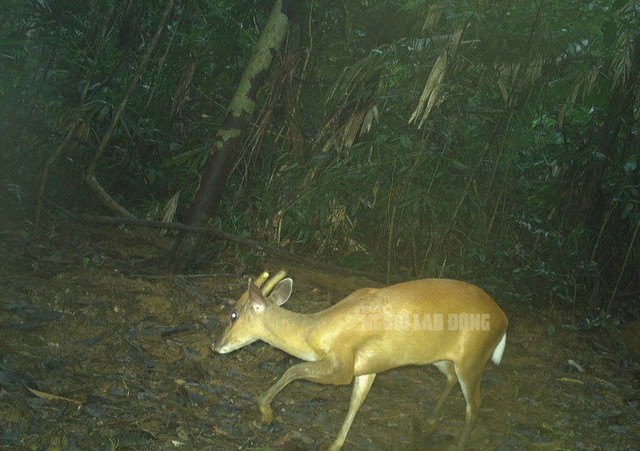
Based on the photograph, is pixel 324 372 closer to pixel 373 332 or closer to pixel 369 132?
pixel 373 332

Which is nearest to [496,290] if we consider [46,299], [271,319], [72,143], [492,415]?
[492,415]

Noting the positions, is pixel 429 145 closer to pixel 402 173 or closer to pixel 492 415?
pixel 402 173

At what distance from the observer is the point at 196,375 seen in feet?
18.0

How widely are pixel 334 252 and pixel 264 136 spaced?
59.4 inches

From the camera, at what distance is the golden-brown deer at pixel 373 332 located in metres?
4.70

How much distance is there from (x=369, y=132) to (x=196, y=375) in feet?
11.9

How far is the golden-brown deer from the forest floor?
42cm

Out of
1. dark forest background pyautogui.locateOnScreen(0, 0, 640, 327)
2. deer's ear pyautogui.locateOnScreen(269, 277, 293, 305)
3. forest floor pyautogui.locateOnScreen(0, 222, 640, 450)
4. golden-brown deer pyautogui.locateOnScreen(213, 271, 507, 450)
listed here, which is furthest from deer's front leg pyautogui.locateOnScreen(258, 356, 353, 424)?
dark forest background pyautogui.locateOnScreen(0, 0, 640, 327)

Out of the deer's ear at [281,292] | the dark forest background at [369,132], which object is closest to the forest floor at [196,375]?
the dark forest background at [369,132]

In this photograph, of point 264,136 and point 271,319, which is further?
point 264,136

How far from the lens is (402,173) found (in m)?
7.69

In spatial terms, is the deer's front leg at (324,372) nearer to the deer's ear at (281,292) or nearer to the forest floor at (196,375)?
the forest floor at (196,375)

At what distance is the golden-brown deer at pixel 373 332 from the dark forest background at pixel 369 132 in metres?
2.46

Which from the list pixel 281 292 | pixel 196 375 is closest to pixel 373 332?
pixel 281 292
